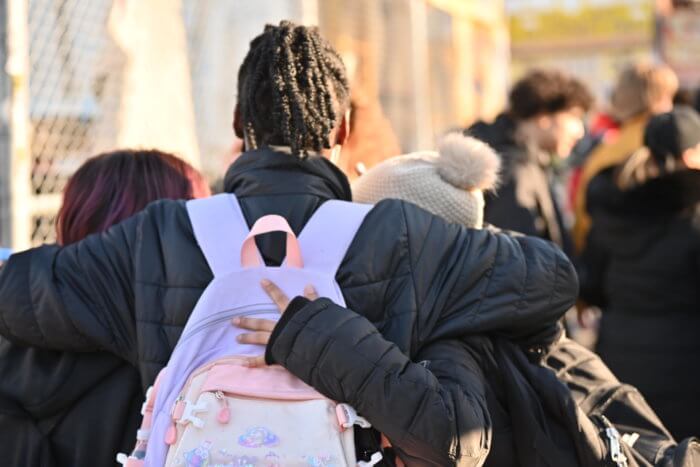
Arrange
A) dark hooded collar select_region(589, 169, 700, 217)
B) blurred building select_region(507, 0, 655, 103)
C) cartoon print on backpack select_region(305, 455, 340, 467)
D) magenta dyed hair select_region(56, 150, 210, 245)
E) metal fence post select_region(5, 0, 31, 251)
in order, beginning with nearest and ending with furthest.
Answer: cartoon print on backpack select_region(305, 455, 340, 467)
magenta dyed hair select_region(56, 150, 210, 245)
metal fence post select_region(5, 0, 31, 251)
dark hooded collar select_region(589, 169, 700, 217)
blurred building select_region(507, 0, 655, 103)

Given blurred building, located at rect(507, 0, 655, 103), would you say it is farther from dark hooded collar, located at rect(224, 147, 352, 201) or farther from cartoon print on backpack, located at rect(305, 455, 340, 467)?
cartoon print on backpack, located at rect(305, 455, 340, 467)

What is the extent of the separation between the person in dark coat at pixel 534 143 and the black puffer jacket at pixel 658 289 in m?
0.37

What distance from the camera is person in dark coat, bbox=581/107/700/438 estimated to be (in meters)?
3.79

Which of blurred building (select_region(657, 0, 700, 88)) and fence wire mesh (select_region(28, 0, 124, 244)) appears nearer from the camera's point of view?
fence wire mesh (select_region(28, 0, 124, 244))

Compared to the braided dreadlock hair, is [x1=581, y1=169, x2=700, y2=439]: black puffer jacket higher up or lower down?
lower down

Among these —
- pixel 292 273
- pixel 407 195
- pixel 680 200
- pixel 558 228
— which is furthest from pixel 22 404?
pixel 558 228

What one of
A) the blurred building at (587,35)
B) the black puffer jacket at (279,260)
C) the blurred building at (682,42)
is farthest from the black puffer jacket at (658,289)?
the blurred building at (587,35)

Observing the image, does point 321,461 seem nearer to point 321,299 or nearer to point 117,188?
point 321,299

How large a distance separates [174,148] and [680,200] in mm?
2537

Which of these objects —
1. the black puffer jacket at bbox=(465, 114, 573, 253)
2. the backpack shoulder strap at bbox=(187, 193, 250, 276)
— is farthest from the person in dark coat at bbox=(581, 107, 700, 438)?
the backpack shoulder strap at bbox=(187, 193, 250, 276)

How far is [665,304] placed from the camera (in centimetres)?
389

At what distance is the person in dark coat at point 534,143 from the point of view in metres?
4.32

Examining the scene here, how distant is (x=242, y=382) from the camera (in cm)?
176

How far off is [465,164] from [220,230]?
2.00 ft
